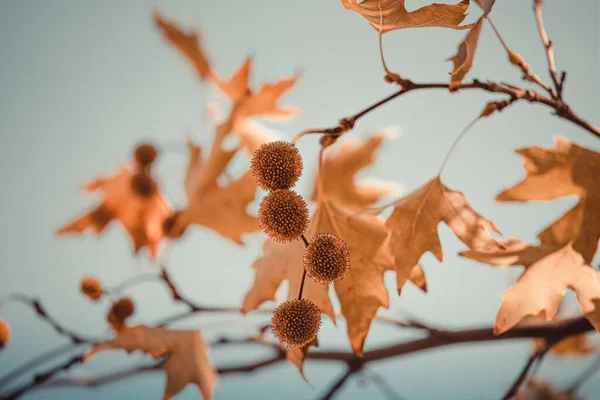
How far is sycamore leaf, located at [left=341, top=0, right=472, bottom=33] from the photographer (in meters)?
0.57

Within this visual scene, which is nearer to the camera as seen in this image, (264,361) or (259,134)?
(264,361)

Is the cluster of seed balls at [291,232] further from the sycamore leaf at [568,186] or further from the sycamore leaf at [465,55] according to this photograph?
the sycamore leaf at [568,186]

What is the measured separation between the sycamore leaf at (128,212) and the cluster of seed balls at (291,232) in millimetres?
743

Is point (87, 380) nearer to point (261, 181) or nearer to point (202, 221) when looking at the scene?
point (202, 221)

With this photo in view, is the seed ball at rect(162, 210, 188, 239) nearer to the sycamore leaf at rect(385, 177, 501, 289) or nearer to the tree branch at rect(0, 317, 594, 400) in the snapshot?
the tree branch at rect(0, 317, 594, 400)

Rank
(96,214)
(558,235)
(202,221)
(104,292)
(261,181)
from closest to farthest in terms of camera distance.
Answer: (261,181), (558,235), (104,292), (202,221), (96,214)

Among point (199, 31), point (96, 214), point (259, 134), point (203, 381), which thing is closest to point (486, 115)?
point (203, 381)

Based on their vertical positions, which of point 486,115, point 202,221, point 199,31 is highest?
point 199,31

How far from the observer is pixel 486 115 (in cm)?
64

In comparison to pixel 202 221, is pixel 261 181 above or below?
above

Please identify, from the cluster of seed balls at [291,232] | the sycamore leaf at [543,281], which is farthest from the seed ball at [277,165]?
the sycamore leaf at [543,281]

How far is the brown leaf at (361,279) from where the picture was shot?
64 cm

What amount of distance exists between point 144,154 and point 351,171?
2.10 feet

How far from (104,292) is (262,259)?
479mm
